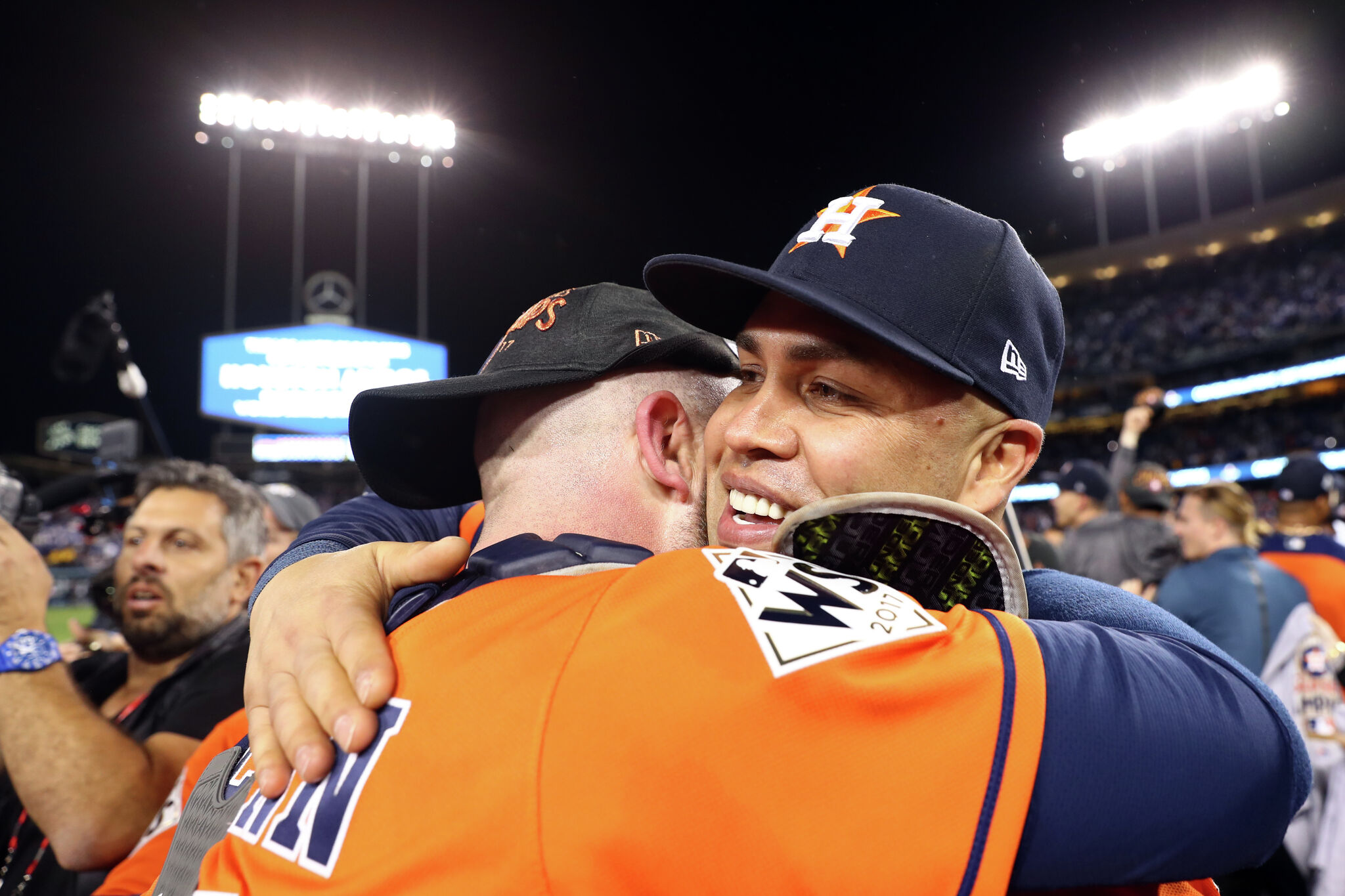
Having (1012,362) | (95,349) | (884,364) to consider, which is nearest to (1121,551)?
(1012,362)

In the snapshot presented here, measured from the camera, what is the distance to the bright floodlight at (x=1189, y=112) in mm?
19281

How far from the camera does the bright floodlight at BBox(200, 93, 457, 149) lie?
15852mm

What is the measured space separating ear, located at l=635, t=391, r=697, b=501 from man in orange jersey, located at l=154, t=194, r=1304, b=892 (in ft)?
1.29

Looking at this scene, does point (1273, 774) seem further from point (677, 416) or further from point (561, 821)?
point (677, 416)

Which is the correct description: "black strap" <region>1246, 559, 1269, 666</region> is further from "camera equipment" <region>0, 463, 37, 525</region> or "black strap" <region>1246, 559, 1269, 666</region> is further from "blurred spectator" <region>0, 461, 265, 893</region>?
"camera equipment" <region>0, 463, 37, 525</region>

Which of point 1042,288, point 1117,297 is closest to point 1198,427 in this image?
point 1117,297

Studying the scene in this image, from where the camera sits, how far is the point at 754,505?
1.25 m

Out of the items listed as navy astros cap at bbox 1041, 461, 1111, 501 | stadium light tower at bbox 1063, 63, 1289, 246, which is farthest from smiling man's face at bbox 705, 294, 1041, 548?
stadium light tower at bbox 1063, 63, 1289, 246

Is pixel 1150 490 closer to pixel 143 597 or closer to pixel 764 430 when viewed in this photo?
pixel 764 430

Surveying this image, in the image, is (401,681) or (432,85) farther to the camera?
(432,85)

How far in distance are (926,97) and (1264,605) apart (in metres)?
2.92

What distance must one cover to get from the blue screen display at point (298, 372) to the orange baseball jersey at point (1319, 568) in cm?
1277

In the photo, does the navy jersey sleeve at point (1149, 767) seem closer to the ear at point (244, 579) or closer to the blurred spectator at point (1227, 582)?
the ear at point (244, 579)

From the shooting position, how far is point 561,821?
0.74 metres
